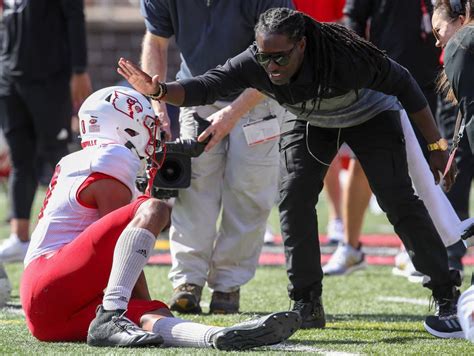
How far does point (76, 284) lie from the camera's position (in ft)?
14.7

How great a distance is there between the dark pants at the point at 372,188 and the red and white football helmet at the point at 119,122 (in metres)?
0.68

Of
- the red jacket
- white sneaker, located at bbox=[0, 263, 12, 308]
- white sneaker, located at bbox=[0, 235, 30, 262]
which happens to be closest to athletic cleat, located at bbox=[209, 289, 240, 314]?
white sneaker, located at bbox=[0, 263, 12, 308]

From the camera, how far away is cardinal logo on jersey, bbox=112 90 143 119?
189 inches

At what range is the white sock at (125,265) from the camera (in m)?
4.31

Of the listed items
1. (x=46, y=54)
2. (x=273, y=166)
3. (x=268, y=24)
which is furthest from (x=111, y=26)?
(x=268, y=24)

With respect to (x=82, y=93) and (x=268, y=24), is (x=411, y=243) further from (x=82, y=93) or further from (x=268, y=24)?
(x=82, y=93)

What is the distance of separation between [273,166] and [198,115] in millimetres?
485

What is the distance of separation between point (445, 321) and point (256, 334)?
3.45ft

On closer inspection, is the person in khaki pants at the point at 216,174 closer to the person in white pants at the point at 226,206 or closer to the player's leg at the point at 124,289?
the person in white pants at the point at 226,206

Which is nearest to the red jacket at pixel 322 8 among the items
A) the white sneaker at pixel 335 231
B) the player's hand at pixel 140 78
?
the white sneaker at pixel 335 231

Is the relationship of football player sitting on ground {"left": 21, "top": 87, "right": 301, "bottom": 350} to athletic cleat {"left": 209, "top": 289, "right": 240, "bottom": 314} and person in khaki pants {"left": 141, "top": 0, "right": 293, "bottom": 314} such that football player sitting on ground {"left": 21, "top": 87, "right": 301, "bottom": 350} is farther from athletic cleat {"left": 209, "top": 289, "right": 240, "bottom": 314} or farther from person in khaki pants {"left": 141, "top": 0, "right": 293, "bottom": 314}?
athletic cleat {"left": 209, "top": 289, "right": 240, "bottom": 314}

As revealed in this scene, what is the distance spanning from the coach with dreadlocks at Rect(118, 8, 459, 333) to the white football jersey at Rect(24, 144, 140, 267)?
309mm

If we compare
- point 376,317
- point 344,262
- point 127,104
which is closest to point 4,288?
point 127,104

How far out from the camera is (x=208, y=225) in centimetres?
594
